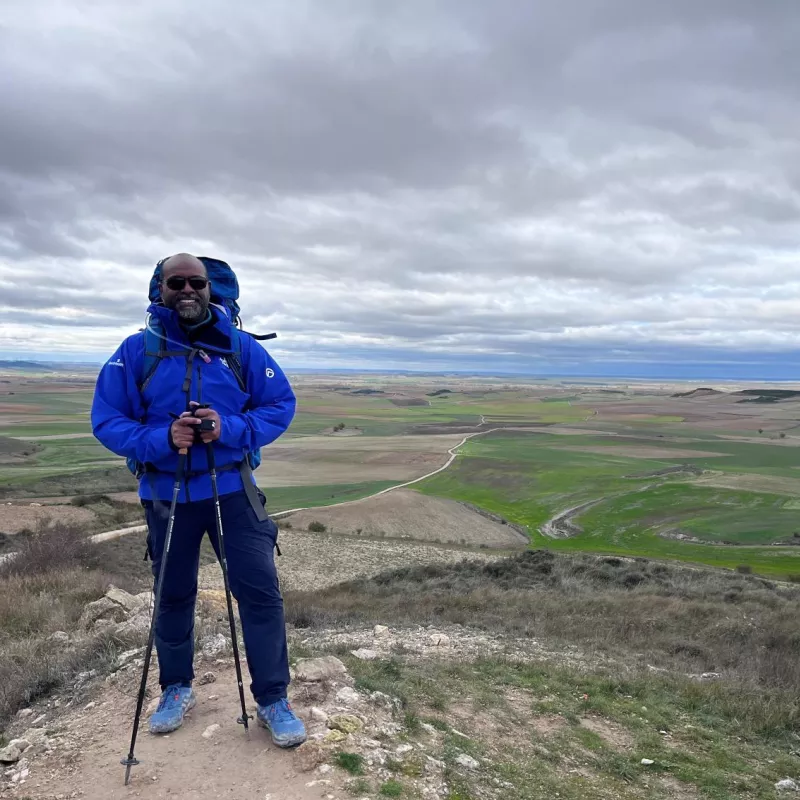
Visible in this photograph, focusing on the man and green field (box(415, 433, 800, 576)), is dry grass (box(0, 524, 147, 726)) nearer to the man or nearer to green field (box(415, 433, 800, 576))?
the man

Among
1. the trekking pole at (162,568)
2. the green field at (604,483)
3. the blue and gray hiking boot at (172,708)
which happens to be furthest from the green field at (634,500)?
the trekking pole at (162,568)

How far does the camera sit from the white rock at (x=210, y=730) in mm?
4173

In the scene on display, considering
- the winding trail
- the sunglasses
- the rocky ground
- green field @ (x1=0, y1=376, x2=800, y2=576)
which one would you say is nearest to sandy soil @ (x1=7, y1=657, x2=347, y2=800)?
the rocky ground

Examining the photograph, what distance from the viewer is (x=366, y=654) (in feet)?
23.7

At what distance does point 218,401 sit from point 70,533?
19.8m

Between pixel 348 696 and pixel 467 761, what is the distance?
1.08 meters

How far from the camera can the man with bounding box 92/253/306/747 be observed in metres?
3.91

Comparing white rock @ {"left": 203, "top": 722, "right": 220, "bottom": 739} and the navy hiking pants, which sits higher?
the navy hiking pants

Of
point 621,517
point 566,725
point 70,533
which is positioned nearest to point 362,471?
point 621,517

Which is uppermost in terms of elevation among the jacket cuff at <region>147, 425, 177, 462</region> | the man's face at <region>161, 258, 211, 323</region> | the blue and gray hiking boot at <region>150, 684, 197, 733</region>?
the man's face at <region>161, 258, 211, 323</region>

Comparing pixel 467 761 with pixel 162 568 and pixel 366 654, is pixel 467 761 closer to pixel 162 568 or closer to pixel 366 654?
pixel 162 568

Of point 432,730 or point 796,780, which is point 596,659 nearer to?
point 796,780

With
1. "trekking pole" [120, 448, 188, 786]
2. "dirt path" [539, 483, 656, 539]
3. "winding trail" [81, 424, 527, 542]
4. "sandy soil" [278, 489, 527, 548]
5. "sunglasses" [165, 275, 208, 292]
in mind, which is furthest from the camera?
"dirt path" [539, 483, 656, 539]

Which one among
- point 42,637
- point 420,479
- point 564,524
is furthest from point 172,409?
point 420,479
